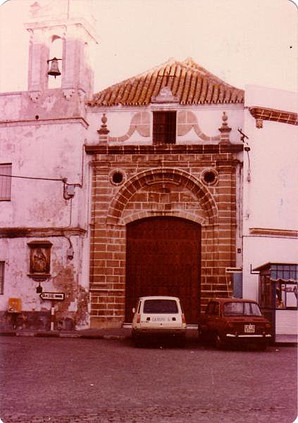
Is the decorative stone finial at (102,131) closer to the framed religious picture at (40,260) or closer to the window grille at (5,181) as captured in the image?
the window grille at (5,181)

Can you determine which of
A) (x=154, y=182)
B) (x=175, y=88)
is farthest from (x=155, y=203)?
(x=175, y=88)

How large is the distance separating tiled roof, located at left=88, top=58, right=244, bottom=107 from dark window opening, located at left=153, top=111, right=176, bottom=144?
2.13ft

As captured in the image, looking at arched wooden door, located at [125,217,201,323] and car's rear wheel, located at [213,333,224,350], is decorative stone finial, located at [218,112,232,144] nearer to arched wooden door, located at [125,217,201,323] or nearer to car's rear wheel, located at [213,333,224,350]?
arched wooden door, located at [125,217,201,323]

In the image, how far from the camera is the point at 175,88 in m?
26.2

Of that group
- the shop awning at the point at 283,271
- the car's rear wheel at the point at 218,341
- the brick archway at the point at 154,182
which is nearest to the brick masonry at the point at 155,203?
the brick archway at the point at 154,182

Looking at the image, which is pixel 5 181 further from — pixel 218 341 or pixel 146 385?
pixel 146 385

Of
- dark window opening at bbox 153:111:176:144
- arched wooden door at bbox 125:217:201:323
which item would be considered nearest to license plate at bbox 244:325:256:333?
arched wooden door at bbox 125:217:201:323

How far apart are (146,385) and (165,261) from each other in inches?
540

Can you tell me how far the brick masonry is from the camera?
25.0m

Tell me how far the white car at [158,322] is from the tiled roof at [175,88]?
9.17 meters

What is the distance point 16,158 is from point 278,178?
9.63 m

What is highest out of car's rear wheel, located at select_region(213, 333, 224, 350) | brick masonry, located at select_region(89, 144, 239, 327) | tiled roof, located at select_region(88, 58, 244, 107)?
tiled roof, located at select_region(88, 58, 244, 107)

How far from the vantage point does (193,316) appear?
82.0 feet

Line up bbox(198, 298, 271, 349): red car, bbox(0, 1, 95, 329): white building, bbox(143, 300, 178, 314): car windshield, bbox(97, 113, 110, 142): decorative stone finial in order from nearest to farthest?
bbox(198, 298, 271, 349): red car < bbox(143, 300, 178, 314): car windshield < bbox(0, 1, 95, 329): white building < bbox(97, 113, 110, 142): decorative stone finial
